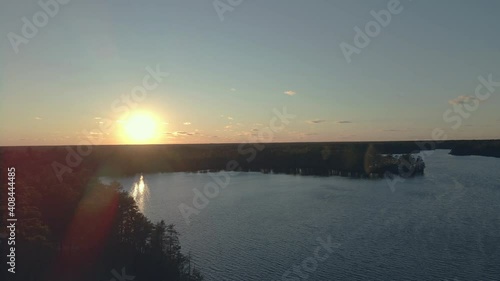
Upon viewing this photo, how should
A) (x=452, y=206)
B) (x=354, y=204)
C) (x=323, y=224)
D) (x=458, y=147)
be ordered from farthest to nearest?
(x=458, y=147)
(x=354, y=204)
(x=452, y=206)
(x=323, y=224)

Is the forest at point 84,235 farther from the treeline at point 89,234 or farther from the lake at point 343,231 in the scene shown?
the lake at point 343,231

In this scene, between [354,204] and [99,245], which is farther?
[354,204]

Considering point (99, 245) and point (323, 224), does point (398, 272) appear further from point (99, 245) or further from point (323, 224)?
point (99, 245)

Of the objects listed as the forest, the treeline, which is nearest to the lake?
the forest

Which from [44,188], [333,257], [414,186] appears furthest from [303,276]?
[414,186]

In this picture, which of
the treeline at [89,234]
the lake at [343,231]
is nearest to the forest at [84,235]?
the treeline at [89,234]

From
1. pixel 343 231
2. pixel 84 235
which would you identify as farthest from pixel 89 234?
pixel 343 231

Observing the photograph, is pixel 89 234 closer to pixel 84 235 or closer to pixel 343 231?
pixel 84 235
